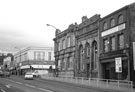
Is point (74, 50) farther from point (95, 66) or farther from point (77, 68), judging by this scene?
point (95, 66)

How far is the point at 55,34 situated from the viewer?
64.4 metres

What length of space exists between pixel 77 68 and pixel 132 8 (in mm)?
20145

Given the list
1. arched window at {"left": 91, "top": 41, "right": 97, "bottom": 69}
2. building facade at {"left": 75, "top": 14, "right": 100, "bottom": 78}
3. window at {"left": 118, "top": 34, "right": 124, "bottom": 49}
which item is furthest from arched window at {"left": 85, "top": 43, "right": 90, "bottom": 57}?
window at {"left": 118, "top": 34, "right": 124, "bottom": 49}

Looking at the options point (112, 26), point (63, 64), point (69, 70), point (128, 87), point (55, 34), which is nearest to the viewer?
point (128, 87)

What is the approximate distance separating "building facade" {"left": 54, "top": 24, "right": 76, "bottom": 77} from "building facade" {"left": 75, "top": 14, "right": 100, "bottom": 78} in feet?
9.82

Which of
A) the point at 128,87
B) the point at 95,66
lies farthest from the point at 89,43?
the point at 128,87

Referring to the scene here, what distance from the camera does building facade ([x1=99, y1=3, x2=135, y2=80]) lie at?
31422 mm

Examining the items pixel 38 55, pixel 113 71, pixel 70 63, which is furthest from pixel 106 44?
pixel 38 55

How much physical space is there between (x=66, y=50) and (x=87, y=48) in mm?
10738

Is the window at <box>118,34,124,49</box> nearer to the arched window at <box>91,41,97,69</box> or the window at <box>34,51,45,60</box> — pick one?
the arched window at <box>91,41,97,69</box>

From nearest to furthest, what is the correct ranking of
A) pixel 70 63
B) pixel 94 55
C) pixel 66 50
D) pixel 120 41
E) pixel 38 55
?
pixel 120 41 → pixel 94 55 → pixel 70 63 → pixel 66 50 → pixel 38 55

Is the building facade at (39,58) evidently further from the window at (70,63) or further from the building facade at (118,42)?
the building facade at (118,42)

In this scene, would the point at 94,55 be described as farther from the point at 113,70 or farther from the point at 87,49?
the point at 113,70

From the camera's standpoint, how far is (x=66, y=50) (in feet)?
181
